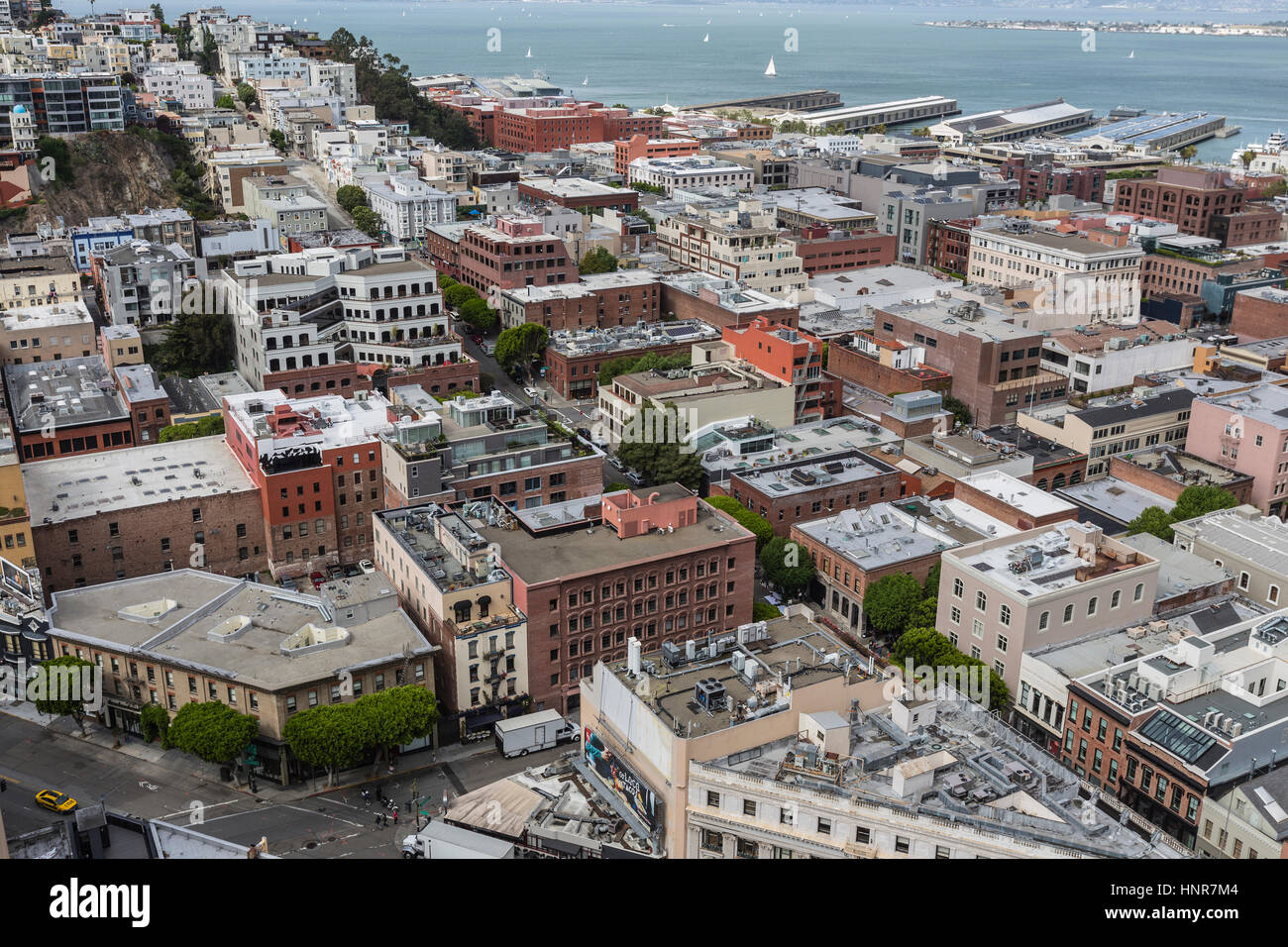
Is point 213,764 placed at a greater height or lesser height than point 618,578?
lesser

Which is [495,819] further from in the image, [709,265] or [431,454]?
[709,265]

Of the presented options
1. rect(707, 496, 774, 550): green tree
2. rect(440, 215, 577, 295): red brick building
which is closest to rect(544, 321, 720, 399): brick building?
rect(440, 215, 577, 295): red brick building

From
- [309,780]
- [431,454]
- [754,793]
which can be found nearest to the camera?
[754,793]

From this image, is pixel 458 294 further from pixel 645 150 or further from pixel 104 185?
pixel 645 150

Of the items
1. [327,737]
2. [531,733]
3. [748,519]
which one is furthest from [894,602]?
[327,737]

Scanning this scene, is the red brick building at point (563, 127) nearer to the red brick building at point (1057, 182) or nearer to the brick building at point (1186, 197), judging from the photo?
the red brick building at point (1057, 182)

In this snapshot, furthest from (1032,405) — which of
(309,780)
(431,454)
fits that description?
(309,780)
